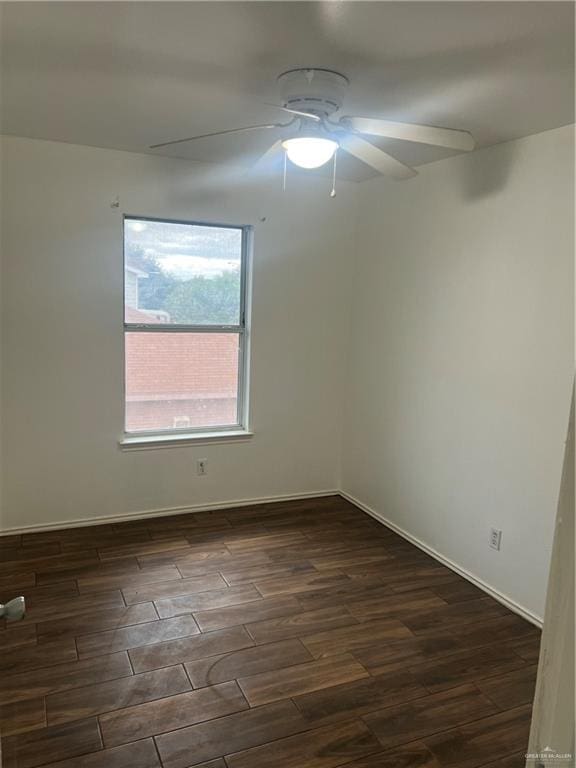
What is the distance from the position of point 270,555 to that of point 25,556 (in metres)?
1.41

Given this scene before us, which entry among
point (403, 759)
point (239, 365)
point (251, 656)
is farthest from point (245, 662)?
point (239, 365)

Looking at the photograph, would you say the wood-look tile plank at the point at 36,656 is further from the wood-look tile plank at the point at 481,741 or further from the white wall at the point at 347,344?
the wood-look tile plank at the point at 481,741

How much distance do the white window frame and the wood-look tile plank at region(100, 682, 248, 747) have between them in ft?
6.01

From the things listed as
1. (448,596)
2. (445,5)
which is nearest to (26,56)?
(445,5)

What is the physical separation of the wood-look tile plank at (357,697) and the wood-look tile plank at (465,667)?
67 millimetres

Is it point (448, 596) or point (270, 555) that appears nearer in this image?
point (448, 596)

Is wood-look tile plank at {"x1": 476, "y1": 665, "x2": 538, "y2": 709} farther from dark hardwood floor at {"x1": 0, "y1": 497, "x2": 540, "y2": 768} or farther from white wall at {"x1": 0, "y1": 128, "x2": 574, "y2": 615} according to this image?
white wall at {"x1": 0, "y1": 128, "x2": 574, "y2": 615}

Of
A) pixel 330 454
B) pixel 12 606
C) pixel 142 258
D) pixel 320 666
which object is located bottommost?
pixel 320 666

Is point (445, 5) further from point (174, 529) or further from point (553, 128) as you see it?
point (174, 529)

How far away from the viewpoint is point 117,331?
350 cm

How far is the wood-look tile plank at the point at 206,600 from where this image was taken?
271cm

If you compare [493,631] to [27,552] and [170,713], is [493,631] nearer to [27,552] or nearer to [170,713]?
[170,713]

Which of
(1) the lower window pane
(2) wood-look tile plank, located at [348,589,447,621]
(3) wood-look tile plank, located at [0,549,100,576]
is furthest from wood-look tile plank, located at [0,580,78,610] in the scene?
(2) wood-look tile plank, located at [348,589,447,621]

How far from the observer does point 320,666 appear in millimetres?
2342
